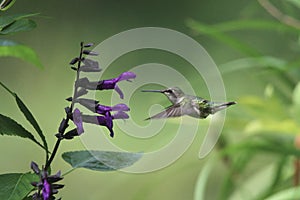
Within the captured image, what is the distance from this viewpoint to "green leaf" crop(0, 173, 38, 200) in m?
0.41

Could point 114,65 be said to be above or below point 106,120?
above

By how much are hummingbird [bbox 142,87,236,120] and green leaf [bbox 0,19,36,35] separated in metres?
0.10

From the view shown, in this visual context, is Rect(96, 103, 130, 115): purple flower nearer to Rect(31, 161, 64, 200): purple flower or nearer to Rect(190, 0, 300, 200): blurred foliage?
Rect(31, 161, 64, 200): purple flower

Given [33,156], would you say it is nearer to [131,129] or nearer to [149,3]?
[149,3]

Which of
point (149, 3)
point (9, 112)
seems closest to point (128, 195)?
point (9, 112)

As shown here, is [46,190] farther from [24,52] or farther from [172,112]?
[24,52]

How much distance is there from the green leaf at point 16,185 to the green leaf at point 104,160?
0.03 metres

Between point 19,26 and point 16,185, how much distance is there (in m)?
0.10

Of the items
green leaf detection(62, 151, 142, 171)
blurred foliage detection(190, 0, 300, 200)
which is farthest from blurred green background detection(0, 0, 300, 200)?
green leaf detection(62, 151, 142, 171)

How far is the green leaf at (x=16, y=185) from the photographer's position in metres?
0.41

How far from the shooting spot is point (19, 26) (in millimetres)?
428

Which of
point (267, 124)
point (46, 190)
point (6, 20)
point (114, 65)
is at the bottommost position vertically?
point (46, 190)

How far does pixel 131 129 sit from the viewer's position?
1.51 feet

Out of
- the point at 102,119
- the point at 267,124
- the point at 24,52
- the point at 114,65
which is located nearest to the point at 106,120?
the point at 102,119
